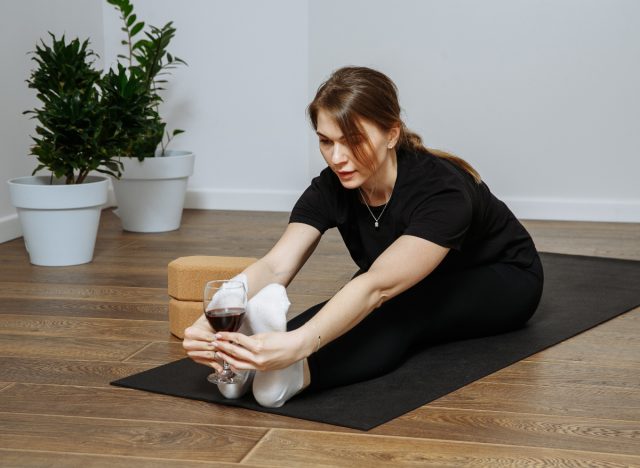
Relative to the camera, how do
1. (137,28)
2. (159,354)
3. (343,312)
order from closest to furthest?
(343,312) → (159,354) → (137,28)

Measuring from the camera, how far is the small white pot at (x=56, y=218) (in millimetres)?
3768

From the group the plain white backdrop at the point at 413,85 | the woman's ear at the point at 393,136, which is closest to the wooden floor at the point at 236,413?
the woman's ear at the point at 393,136

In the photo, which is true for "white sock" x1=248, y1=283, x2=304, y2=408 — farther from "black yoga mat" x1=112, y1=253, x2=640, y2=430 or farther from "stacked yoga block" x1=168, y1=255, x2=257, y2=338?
"stacked yoga block" x1=168, y1=255, x2=257, y2=338

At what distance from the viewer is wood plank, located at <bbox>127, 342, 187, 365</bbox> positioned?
99.4 inches

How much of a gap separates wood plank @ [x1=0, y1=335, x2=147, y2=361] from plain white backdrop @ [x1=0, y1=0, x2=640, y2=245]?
5.85 feet

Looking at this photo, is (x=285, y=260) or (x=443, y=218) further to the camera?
(x=285, y=260)

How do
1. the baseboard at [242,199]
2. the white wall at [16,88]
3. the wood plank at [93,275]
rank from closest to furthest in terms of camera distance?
1. the wood plank at [93,275]
2. the white wall at [16,88]
3. the baseboard at [242,199]

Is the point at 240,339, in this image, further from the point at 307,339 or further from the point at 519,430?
the point at 519,430

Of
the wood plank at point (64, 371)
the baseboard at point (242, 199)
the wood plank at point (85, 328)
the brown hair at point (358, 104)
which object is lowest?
the baseboard at point (242, 199)

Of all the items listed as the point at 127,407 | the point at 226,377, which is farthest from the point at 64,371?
the point at 226,377

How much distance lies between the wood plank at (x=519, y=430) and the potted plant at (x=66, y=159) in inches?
82.0

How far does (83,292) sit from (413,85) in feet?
7.56

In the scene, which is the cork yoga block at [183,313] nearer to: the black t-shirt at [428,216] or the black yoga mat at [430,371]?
the black yoga mat at [430,371]

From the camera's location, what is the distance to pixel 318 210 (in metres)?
2.47
